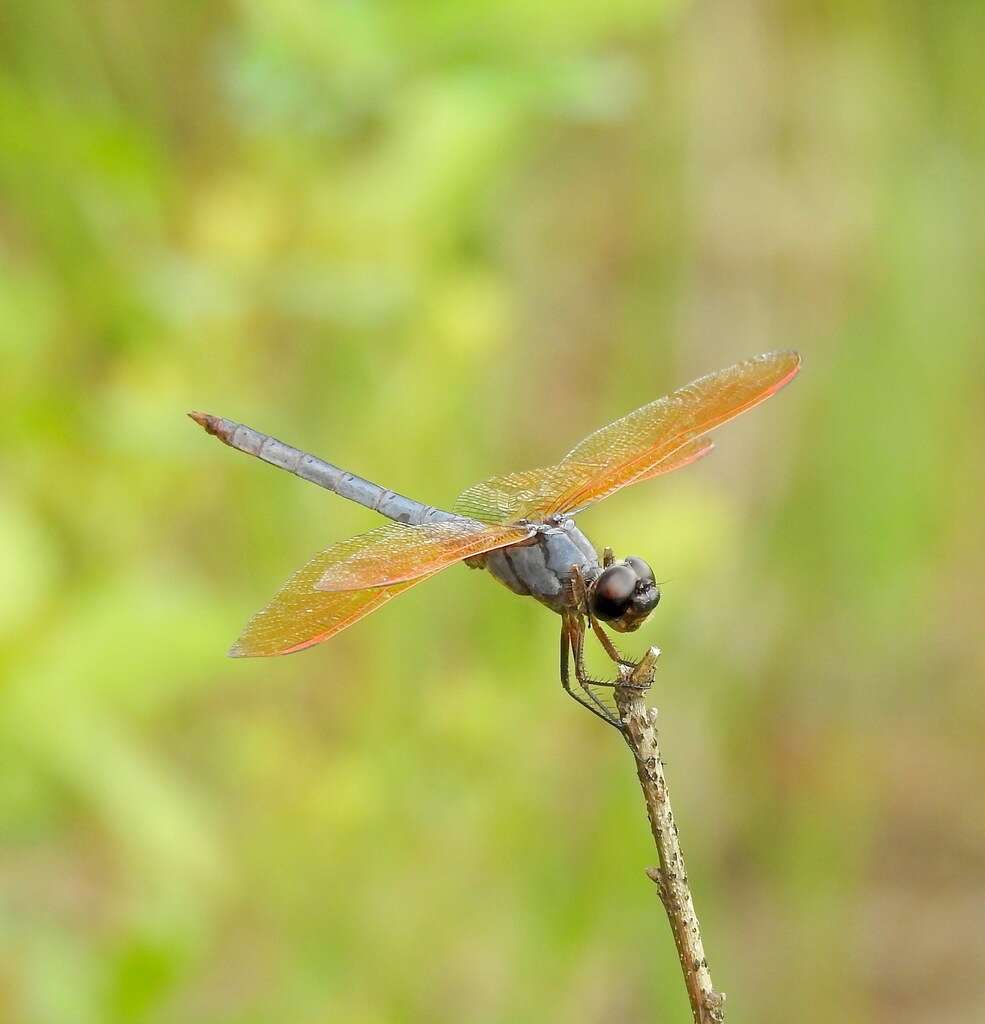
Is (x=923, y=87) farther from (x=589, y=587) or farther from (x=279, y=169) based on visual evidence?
(x=589, y=587)

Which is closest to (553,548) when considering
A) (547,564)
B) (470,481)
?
(547,564)

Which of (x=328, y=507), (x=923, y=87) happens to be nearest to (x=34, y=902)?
(x=328, y=507)

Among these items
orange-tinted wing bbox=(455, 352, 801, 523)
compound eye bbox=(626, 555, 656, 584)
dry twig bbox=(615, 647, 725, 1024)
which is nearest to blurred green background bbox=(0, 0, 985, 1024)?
orange-tinted wing bbox=(455, 352, 801, 523)

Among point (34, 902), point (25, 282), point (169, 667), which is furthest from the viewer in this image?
point (34, 902)

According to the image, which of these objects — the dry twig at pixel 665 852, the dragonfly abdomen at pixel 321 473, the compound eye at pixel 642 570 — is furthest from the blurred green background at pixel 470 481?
the dry twig at pixel 665 852

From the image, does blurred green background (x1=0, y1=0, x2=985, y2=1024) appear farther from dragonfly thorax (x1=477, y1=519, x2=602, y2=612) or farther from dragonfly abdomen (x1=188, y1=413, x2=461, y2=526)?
dragonfly thorax (x1=477, y1=519, x2=602, y2=612)

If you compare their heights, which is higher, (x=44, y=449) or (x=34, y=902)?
(x=44, y=449)
